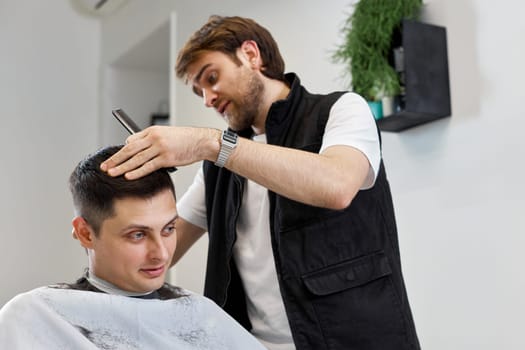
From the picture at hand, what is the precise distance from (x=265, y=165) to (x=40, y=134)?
4.15 m

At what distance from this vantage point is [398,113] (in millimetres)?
2326

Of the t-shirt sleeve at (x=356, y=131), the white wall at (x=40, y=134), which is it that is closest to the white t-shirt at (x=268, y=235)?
the t-shirt sleeve at (x=356, y=131)

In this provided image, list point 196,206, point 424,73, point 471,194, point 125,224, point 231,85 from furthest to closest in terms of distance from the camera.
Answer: point 424,73
point 471,194
point 196,206
point 231,85
point 125,224

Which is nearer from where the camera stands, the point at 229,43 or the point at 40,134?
the point at 229,43

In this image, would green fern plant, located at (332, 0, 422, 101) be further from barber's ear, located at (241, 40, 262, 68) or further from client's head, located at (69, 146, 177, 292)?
client's head, located at (69, 146, 177, 292)

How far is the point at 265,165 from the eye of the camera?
57.2 inches

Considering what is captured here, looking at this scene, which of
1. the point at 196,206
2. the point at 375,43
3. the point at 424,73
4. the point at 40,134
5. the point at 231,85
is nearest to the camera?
the point at 231,85

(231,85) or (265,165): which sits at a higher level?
(231,85)

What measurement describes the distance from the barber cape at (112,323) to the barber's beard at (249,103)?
1.79ft

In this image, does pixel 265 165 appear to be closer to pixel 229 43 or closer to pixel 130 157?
pixel 130 157

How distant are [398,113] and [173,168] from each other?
1.06 meters

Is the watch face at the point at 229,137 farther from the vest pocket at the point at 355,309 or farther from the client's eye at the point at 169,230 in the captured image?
the vest pocket at the point at 355,309

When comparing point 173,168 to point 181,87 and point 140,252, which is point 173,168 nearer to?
point 140,252

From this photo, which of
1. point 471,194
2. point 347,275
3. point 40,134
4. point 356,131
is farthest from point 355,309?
point 40,134
